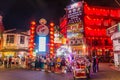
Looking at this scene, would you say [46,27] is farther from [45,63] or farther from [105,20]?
[105,20]

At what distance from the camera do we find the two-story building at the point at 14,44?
45.1 metres

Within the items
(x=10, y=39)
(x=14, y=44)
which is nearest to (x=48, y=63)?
(x=14, y=44)

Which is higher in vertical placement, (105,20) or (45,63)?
(105,20)

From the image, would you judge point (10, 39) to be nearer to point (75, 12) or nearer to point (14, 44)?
point (14, 44)

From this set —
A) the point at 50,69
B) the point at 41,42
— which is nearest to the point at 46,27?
the point at 41,42

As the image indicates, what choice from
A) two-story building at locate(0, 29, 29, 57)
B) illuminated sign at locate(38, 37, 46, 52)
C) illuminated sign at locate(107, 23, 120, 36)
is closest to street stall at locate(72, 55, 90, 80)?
illuminated sign at locate(107, 23, 120, 36)

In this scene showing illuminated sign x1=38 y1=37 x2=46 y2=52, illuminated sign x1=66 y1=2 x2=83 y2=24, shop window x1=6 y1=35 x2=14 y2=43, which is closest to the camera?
illuminated sign x1=38 y1=37 x2=46 y2=52

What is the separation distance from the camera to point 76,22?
63.8m

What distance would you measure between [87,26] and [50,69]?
37897 mm

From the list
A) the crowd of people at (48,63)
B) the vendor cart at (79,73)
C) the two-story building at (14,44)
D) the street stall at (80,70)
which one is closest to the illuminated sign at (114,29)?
the crowd of people at (48,63)

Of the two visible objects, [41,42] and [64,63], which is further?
[41,42]

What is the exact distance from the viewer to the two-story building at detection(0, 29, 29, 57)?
148 ft

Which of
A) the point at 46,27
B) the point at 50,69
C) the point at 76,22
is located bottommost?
the point at 50,69

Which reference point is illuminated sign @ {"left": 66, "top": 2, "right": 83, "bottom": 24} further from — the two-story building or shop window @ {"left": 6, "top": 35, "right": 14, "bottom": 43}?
shop window @ {"left": 6, "top": 35, "right": 14, "bottom": 43}
